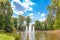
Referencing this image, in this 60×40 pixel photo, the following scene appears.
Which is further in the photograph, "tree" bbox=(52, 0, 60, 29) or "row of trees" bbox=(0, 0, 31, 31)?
"tree" bbox=(52, 0, 60, 29)

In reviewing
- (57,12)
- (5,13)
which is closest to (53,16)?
(57,12)

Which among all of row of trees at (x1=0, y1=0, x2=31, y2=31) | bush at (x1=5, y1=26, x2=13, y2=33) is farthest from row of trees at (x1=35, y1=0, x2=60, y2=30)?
bush at (x1=5, y1=26, x2=13, y2=33)

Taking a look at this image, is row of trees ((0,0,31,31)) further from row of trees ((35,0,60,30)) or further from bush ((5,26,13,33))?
row of trees ((35,0,60,30))

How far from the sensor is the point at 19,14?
869 inches

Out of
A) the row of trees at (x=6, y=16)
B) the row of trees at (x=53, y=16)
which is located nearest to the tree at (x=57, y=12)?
the row of trees at (x=53, y=16)

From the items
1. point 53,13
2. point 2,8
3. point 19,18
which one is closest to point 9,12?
point 2,8

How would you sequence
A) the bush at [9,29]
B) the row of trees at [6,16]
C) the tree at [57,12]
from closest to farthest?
the bush at [9,29] < the row of trees at [6,16] < the tree at [57,12]

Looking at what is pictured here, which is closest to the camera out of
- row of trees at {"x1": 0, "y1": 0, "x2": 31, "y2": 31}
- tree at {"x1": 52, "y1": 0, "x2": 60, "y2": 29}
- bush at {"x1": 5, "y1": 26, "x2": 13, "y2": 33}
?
bush at {"x1": 5, "y1": 26, "x2": 13, "y2": 33}

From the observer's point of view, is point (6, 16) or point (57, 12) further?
point (57, 12)

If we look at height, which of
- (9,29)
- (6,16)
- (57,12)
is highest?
(57,12)

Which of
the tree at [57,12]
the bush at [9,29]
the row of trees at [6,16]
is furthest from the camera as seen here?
the tree at [57,12]

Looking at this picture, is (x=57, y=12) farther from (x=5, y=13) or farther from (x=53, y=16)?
(x=5, y=13)

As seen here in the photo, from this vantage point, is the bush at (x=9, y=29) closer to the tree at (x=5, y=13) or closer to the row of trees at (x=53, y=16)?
the tree at (x=5, y=13)

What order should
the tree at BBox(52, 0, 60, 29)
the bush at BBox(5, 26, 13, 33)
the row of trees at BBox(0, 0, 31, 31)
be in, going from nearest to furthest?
the bush at BBox(5, 26, 13, 33), the row of trees at BBox(0, 0, 31, 31), the tree at BBox(52, 0, 60, 29)
